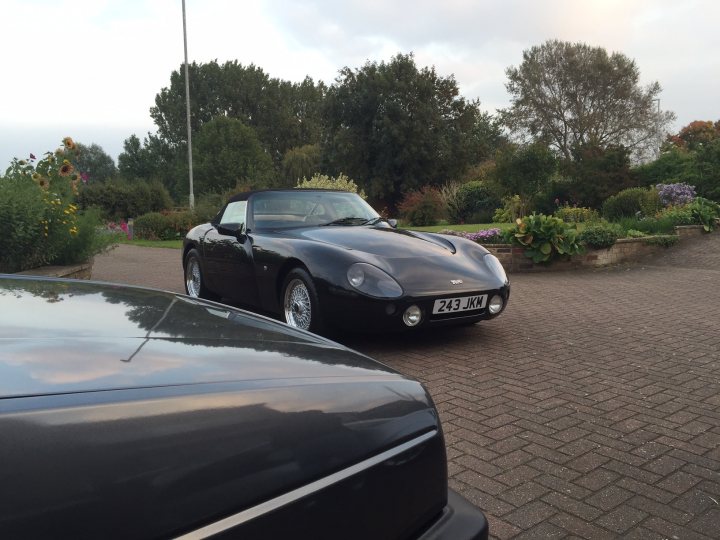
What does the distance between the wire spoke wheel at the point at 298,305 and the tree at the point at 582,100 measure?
39.0 meters

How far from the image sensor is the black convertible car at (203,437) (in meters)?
0.87

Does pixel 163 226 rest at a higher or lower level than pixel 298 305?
lower

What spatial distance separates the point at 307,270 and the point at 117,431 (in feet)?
13.2

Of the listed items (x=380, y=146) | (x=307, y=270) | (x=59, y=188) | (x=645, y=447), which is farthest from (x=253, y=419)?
(x=380, y=146)

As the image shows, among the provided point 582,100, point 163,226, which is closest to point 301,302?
point 163,226

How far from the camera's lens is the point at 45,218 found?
6996 millimetres

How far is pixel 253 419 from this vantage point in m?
1.08

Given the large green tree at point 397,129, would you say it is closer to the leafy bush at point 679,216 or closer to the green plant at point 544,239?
Result: the leafy bush at point 679,216

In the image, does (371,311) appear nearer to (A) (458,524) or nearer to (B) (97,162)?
(A) (458,524)

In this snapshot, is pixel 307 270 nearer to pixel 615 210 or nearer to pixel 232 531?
pixel 232 531

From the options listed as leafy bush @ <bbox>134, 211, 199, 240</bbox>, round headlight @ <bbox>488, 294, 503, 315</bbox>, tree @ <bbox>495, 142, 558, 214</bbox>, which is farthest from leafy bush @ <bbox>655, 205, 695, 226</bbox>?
leafy bush @ <bbox>134, 211, 199, 240</bbox>

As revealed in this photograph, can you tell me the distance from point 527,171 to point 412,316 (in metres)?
17.2

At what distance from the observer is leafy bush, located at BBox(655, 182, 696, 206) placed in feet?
52.3

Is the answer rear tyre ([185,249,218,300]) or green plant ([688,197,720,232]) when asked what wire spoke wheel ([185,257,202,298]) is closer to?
rear tyre ([185,249,218,300])
